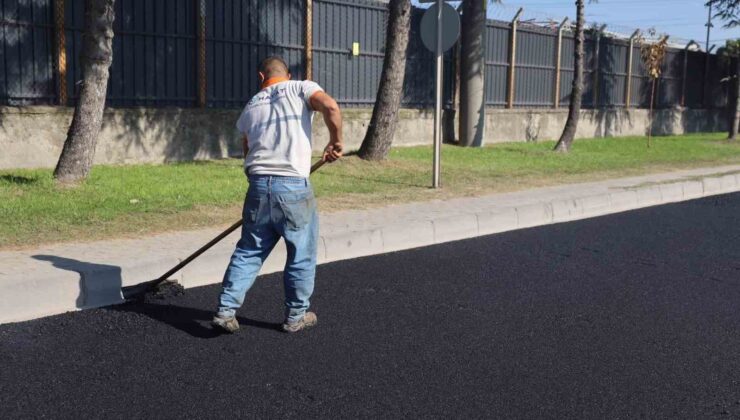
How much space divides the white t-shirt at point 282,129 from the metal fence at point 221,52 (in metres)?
7.37

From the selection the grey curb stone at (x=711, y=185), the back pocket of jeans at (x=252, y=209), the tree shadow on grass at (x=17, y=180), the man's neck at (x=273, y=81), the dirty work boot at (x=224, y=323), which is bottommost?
the dirty work boot at (x=224, y=323)

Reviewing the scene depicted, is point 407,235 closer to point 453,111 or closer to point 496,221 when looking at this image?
point 496,221

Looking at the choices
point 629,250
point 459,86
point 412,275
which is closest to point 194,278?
point 412,275

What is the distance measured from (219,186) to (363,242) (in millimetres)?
3191

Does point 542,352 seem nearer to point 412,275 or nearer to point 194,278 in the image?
point 412,275

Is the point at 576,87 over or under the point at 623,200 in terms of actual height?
over

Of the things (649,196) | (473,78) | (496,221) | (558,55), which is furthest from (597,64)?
(496,221)

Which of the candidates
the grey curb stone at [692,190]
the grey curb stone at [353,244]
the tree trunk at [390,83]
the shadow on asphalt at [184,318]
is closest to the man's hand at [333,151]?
the shadow on asphalt at [184,318]

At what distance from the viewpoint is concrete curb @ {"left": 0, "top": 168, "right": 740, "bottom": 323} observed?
214 inches

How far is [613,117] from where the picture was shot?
23.7 meters

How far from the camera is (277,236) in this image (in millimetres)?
5027

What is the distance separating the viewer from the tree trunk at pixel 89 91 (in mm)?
9297

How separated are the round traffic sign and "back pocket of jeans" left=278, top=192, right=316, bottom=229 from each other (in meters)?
6.22

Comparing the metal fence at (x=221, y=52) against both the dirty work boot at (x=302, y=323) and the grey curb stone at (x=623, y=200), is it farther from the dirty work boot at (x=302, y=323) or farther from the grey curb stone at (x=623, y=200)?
the dirty work boot at (x=302, y=323)
